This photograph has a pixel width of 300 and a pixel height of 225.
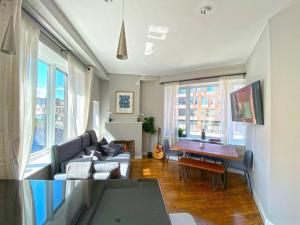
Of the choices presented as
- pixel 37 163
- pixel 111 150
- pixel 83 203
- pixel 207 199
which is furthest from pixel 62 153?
pixel 207 199

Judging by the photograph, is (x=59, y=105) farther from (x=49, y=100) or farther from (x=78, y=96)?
(x=78, y=96)

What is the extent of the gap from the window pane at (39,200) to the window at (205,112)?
164 inches

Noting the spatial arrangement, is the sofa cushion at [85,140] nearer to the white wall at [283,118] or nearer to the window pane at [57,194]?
the window pane at [57,194]

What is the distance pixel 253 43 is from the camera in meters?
2.94

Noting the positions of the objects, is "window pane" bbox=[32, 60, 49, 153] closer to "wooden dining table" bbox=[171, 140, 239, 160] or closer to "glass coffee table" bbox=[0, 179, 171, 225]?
"glass coffee table" bbox=[0, 179, 171, 225]

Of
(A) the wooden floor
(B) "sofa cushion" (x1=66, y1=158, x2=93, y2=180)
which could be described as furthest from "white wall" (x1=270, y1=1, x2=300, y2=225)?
(B) "sofa cushion" (x1=66, y1=158, x2=93, y2=180)

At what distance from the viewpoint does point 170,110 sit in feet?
17.5

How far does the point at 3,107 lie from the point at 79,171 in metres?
1.10

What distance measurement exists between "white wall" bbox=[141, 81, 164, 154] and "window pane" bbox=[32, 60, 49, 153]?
3.24 m

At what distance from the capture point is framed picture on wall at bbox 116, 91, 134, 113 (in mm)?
5508

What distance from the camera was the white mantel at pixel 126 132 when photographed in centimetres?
522

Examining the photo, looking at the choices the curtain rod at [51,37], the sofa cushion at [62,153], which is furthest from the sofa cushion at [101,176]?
the curtain rod at [51,37]

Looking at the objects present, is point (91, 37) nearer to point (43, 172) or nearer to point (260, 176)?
point (43, 172)

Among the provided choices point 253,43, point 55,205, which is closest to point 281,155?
point 253,43
